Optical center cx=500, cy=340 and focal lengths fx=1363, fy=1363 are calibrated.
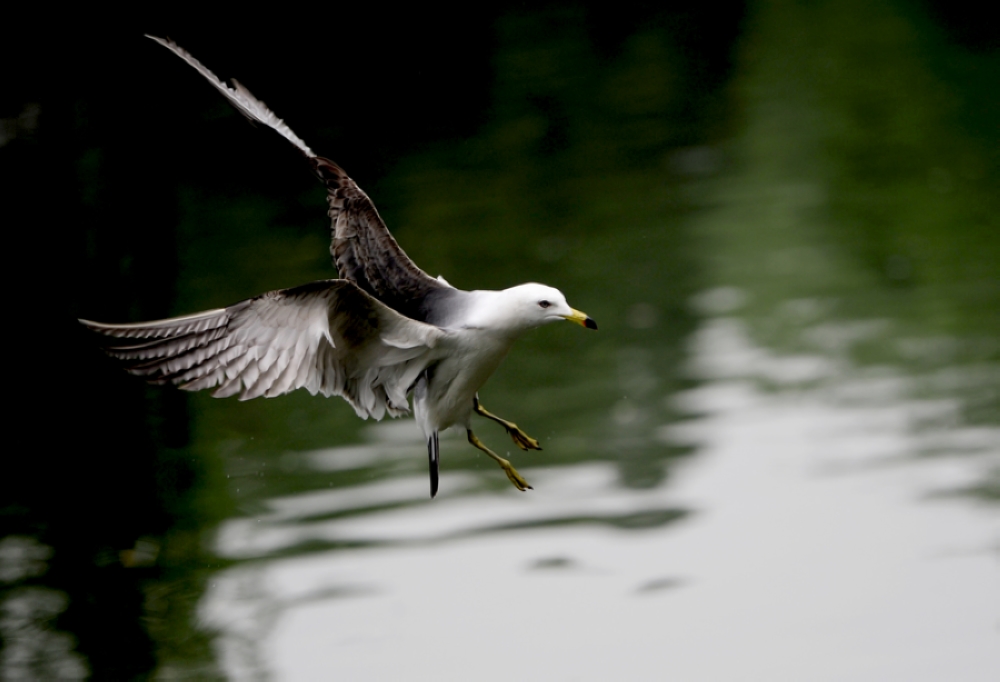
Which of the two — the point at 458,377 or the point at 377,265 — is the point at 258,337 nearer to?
the point at 377,265

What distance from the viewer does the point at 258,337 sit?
449cm

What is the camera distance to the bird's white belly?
15.2 feet

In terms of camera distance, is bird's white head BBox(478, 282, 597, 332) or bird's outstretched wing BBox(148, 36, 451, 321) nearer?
bird's white head BBox(478, 282, 597, 332)

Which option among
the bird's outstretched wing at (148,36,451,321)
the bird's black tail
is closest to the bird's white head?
the bird's outstretched wing at (148,36,451,321)

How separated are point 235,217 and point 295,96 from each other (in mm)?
2193

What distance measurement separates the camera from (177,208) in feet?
47.1

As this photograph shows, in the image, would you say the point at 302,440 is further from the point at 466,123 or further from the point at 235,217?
the point at 466,123

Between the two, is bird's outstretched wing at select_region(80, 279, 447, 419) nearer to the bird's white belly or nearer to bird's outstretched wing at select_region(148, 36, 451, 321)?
the bird's white belly

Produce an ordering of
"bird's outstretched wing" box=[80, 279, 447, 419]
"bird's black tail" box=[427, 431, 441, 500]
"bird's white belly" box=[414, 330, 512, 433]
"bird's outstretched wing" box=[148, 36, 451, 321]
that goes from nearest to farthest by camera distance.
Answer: "bird's outstretched wing" box=[80, 279, 447, 419], "bird's white belly" box=[414, 330, 512, 433], "bird's outstretched wing" box=[148, 36, 451, 321], "bird's black tail" box=[427, 431, 441, 500]

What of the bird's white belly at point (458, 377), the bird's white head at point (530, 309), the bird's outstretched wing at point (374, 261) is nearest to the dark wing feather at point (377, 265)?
the bird's outstretched wing at point (374, 261)

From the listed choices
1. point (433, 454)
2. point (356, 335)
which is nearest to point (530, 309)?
point (356, 335)

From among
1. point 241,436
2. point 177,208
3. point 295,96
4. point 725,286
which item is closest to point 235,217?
point 177,208

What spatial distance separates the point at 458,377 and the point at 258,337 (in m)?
0.72

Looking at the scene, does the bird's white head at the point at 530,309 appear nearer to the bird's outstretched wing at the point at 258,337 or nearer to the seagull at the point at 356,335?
the seagull at the point at 356,335
